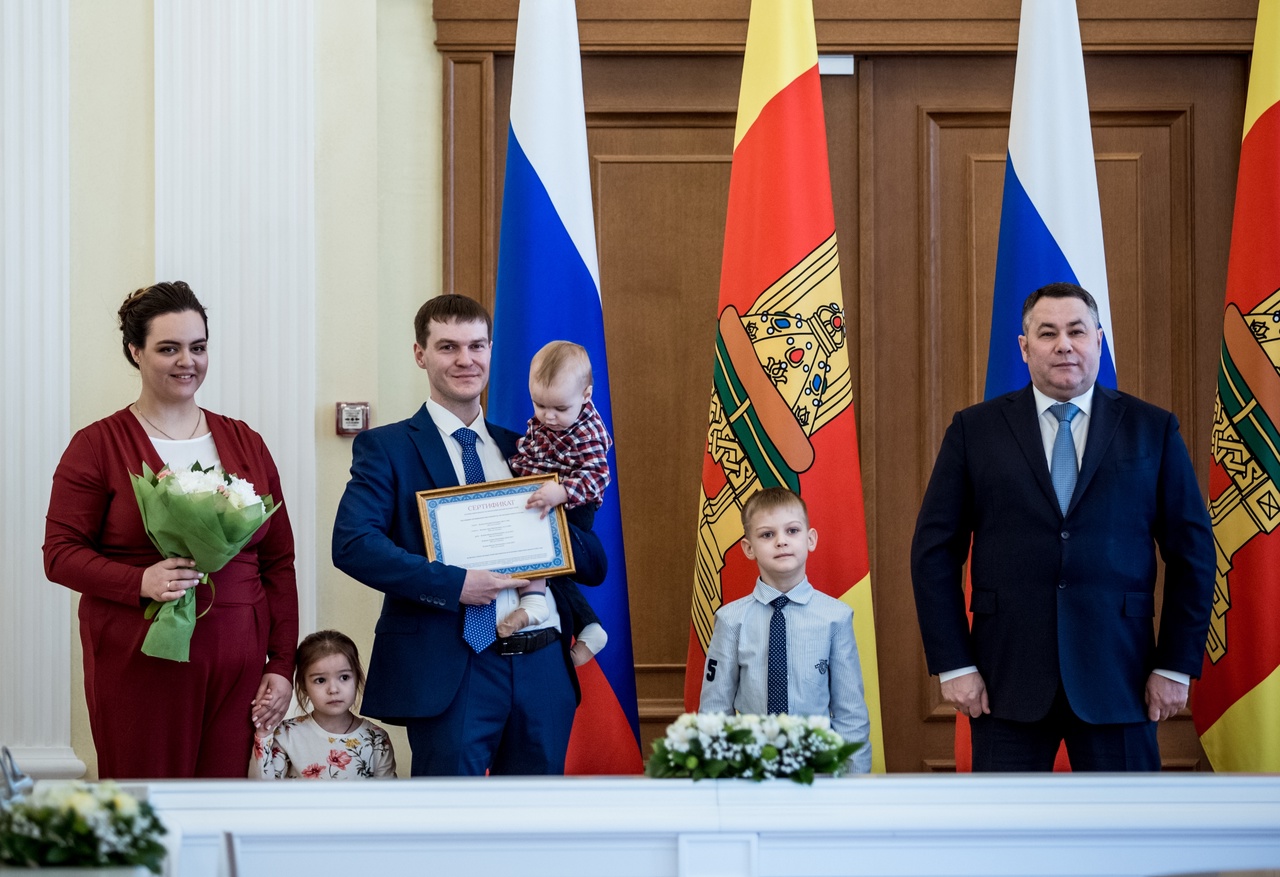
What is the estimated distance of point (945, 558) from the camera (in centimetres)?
265

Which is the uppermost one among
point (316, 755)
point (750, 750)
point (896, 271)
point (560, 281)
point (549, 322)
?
point (896, 271)

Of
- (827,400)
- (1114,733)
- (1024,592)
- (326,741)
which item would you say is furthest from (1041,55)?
(326,741)

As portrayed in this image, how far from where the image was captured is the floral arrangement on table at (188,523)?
7.81 feet

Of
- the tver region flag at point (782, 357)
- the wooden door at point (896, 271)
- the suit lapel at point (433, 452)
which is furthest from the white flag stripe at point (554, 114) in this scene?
the suit lapel at point (433, 452)

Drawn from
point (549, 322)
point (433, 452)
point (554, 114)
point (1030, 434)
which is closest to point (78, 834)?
point (433, 452)

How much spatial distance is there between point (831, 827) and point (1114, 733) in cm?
103

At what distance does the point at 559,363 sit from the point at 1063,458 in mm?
1038

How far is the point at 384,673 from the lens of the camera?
96.6 inches

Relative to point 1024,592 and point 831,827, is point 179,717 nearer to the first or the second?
point 831,827

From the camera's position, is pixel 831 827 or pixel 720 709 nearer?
pixel 831 827

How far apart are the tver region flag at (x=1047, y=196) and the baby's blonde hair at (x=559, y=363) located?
1243 mm

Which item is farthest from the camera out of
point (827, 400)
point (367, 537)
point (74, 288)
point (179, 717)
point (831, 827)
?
point (74, 288)

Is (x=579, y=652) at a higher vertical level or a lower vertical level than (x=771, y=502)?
lower

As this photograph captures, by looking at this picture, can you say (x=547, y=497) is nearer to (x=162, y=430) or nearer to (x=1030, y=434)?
(x=162, y=430)
